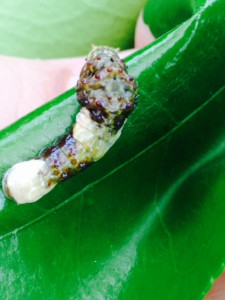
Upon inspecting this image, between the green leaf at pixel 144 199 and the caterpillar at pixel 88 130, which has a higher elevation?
the caterpillar at pixel 88 130

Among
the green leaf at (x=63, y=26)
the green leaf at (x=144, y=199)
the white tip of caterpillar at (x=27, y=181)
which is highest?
the green leaf at (x=63, y=26)

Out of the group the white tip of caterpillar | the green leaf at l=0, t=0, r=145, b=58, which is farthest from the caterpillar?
the green leaf at l=0, t=0, r=145, b=58

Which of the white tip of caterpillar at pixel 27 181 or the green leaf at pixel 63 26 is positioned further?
the green leaf at pixel 63 26

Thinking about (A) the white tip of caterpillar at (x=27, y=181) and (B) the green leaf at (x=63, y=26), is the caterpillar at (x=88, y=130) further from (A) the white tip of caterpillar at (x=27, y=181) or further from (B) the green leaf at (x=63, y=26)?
(B) the green leaf at (x=63, y=26)

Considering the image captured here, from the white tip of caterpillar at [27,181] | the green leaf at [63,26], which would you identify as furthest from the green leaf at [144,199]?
the green leaf at [63,26]

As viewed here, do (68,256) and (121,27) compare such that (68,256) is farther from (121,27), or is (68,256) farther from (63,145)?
(121,27)

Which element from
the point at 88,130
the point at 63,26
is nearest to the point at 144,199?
the point at 88,130

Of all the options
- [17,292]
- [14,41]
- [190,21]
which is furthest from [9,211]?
[14,41]
